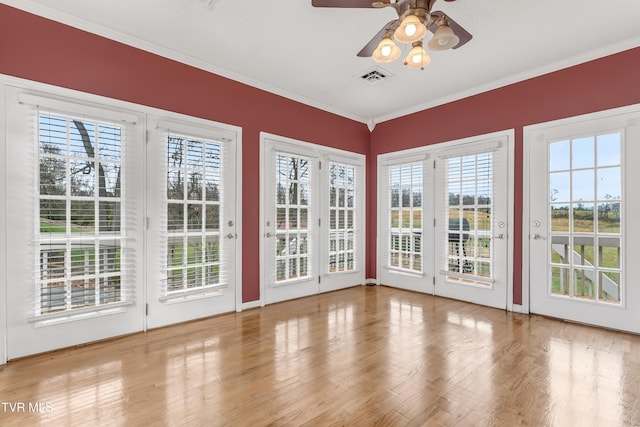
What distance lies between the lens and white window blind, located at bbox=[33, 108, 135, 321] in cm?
253

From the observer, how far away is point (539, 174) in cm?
352

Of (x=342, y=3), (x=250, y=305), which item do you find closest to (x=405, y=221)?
(x=250, y=305)

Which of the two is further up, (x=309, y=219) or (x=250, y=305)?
(x=309, y=219)

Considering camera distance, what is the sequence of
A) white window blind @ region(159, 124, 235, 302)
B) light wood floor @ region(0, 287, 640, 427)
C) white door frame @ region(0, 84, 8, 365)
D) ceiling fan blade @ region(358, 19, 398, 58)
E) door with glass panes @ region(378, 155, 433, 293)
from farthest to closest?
door with glass panes @ region(378, 155, 433, 293) → white window blind @ region(159, 124, 235, 302) → white door frame @ region(0, 84, 8, 365) → ceiling fan blade @ region(358, 19, 398, 58) → light wood floor @ region(0, 287, 640, 427)

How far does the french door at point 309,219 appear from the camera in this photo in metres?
3.98

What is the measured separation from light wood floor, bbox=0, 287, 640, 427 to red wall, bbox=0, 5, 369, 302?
4.04 ft

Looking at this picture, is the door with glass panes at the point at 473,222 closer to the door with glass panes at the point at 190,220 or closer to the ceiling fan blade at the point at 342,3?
the ceiling fan blade at the point at 342,3

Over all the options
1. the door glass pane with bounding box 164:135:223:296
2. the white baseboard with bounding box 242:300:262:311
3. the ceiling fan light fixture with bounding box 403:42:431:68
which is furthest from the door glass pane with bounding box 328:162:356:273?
the ceiling fan light fixture with bounding box 403:42:431:68

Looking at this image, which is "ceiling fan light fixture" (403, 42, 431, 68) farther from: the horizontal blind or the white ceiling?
→ the horizontal blind

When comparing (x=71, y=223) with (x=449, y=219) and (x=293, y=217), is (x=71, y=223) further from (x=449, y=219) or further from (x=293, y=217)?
(x=449, y=219)

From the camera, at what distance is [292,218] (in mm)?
4211

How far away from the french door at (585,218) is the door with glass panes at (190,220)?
3477 millimetres

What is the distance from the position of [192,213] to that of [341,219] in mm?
2287

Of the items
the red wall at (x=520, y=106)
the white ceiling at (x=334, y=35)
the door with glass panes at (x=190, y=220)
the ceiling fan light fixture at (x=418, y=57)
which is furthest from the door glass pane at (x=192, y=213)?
the red wall at (x=520, y=106)
